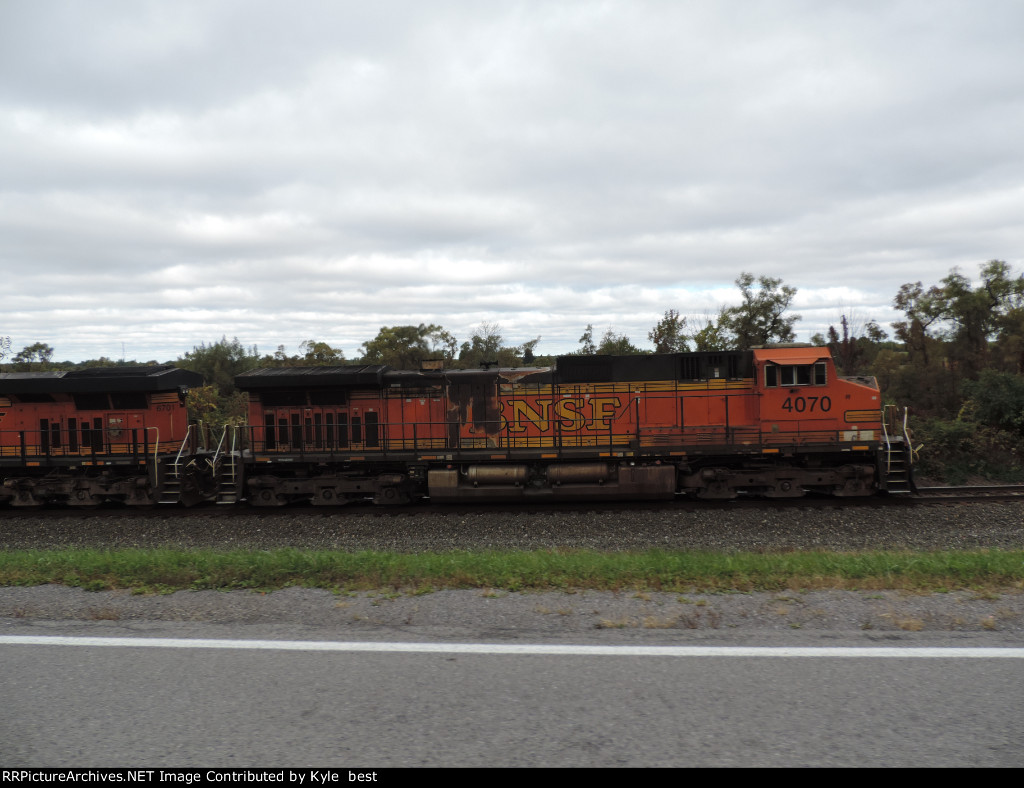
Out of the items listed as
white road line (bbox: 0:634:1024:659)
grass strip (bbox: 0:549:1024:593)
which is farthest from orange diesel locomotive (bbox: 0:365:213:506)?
white road line (bbox: 0:634:1024:659)

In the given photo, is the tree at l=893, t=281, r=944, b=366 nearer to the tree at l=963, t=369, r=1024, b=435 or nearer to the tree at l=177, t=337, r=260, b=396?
the tree at l=963, t=369, r=1024, b=435

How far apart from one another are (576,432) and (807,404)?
480 cm

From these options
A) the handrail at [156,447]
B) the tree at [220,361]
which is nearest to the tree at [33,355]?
the tree at [220,361]

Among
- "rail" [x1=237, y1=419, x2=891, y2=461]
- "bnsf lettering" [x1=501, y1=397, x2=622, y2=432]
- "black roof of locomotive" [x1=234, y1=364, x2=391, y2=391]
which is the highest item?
"black roof of locomotive" [x1=234, y1=364, x2=391, y2=391]

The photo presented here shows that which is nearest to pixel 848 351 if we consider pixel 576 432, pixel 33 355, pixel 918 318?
pixel 918 318

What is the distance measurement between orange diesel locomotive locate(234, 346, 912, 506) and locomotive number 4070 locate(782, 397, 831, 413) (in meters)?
0.02

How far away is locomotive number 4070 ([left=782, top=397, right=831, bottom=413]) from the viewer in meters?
13.0

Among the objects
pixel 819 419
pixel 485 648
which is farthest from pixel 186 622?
pixel 819 419

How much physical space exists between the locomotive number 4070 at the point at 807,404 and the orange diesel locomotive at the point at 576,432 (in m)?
0.02

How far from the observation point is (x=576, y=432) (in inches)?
537

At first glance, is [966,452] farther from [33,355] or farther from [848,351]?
[33,355]

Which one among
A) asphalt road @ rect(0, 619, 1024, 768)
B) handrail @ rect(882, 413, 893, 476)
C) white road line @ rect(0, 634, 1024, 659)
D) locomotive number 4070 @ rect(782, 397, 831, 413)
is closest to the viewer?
asphalt road @ rect(0, 619, 1024, 768)
